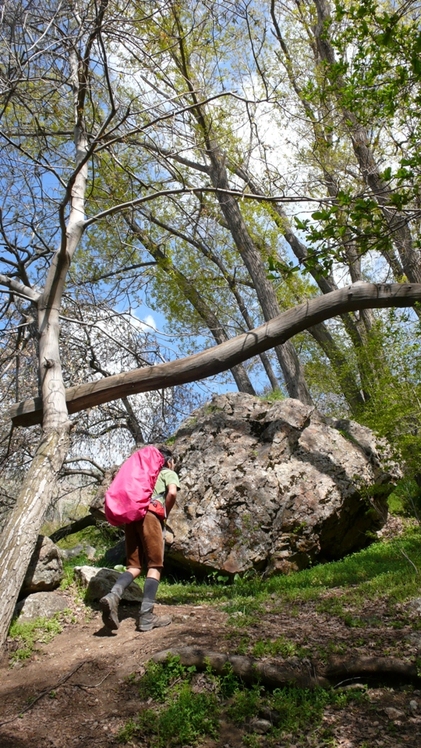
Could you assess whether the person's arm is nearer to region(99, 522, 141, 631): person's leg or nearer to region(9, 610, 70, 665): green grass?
region(99, 522, 141, 631): person's leg

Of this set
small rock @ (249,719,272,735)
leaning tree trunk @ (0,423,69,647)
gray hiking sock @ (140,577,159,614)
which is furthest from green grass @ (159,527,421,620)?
leaning tree trunk @ (0,423,69,647)

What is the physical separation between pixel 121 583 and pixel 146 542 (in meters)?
0.42

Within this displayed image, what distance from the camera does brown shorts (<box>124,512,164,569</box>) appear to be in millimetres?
5145

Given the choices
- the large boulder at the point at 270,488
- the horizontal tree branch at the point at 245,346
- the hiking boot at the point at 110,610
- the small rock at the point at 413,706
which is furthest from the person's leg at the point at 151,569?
the horizontal tree branch at the point at 245,346

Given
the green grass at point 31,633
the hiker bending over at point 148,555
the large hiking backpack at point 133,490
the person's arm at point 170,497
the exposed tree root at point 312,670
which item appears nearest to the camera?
the exposed tree root at point 312,670

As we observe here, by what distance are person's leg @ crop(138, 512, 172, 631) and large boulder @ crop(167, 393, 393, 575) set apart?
1.44 meters

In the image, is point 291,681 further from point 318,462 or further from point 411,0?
point 411,0

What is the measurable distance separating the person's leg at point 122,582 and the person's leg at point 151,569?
14 centimetres

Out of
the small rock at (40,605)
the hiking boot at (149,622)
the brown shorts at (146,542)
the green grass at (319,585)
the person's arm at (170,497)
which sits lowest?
the green grass at (319,585)

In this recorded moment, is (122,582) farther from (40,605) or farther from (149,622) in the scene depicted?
(40,605)

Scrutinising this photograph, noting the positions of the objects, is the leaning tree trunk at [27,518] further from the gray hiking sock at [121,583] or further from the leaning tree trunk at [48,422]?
the gray hiking sock at [121,583]

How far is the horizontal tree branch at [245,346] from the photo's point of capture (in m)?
7.14

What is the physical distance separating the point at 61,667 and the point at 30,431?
549 centimetres

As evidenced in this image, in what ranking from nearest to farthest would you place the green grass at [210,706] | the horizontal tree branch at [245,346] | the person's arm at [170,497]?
the green grass at [210,706], the person's arm at [170,497], the horizontal tree branch at [245,346]
